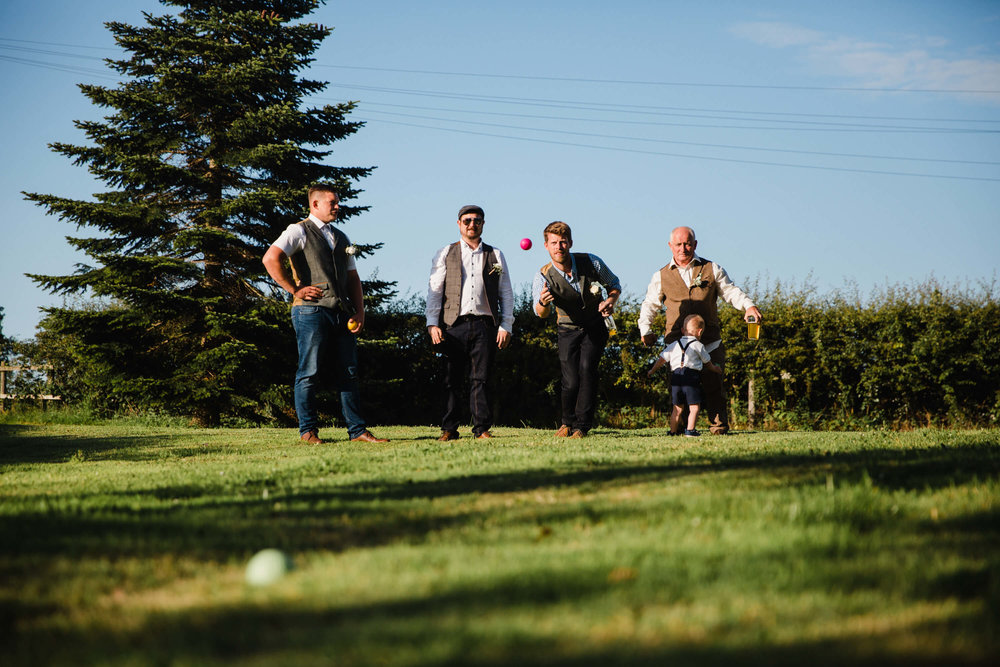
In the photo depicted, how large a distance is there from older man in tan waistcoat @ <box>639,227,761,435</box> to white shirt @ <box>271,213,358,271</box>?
345cm

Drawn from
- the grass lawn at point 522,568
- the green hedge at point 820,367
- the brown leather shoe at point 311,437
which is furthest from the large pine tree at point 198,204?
the grass lawn at point 522,568

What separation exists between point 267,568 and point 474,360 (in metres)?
5.71

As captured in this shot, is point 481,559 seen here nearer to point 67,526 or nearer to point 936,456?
point 67,526

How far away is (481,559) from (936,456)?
3.47 metres

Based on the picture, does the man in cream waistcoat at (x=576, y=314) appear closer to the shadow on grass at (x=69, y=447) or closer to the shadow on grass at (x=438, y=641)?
the shadow on grass at (x=69, y=447)

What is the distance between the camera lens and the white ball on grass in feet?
7.02

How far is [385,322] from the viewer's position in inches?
604

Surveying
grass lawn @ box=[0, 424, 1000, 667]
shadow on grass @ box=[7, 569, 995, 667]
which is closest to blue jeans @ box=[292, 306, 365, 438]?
grass lawn @ box=[0, 424, 1000, 667]

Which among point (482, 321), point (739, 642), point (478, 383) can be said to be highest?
point (482, 321)

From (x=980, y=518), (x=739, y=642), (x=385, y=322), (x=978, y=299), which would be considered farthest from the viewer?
(x=385, y=322)

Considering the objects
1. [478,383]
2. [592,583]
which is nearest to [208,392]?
[478,383]

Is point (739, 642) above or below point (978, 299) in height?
below

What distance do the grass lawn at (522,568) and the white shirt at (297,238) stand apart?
10.4 ft

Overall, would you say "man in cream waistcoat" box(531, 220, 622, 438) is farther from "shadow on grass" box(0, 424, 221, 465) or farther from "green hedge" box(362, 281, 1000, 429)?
"green hedge" box(362, 281, 1000, 429)
